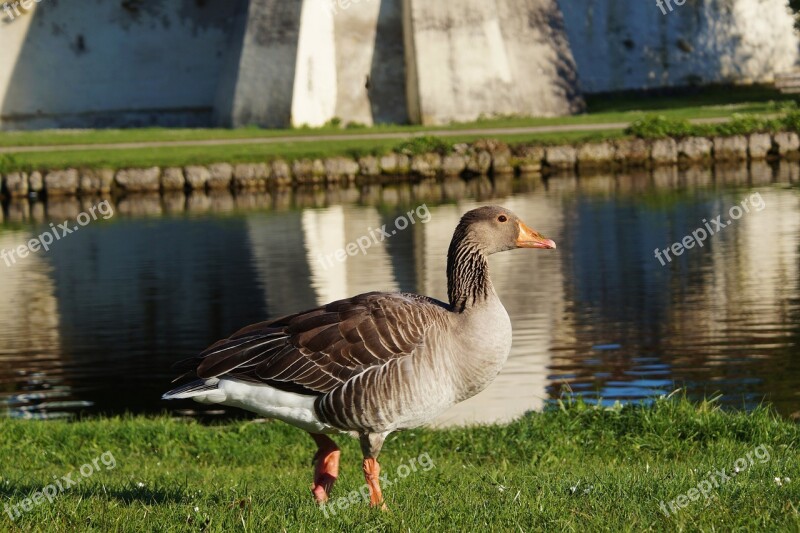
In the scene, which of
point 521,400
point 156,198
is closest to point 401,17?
point 156,198

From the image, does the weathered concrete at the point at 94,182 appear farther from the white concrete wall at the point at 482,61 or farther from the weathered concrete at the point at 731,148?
the weathered concrete at the point at 731,148

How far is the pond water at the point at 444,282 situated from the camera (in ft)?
54.5

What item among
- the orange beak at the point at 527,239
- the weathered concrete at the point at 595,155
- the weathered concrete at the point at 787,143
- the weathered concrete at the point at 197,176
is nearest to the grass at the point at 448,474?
the orange beak at the point at 527,239

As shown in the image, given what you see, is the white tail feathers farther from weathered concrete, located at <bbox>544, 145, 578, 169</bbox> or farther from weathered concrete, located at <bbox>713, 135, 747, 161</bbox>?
weathered concrete, located at <bbox>713, 135, 747, 161</bbox>

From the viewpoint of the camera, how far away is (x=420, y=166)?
128ft

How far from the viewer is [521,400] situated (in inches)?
608

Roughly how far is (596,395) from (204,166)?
24684mm

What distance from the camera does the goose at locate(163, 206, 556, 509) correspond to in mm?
8523

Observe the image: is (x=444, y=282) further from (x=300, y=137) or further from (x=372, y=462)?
(x=300, y=137)

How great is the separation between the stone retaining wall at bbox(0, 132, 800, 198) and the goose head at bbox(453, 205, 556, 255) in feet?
96.3

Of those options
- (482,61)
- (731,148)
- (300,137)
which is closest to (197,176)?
(300,137)

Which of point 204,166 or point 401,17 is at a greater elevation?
point 401,17

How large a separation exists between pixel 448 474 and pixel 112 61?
45.8m

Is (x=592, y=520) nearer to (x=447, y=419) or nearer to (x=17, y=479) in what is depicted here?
(x=17, y=479)
